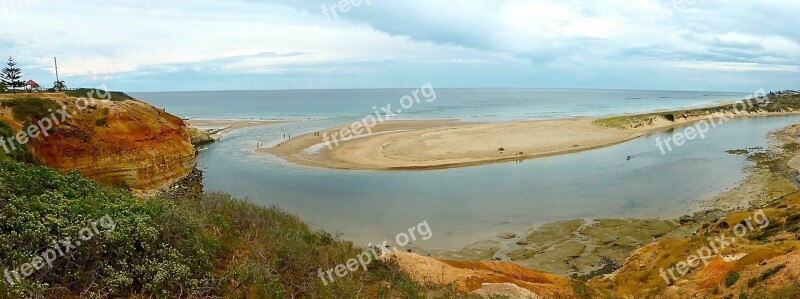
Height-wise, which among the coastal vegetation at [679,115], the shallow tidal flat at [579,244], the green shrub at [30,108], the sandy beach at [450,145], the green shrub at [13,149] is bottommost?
the shallow tidal flat at [579,244]

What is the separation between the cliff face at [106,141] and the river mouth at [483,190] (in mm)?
5888

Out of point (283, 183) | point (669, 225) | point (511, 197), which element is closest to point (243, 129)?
point (283, 183)

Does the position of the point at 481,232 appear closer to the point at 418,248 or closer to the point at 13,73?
the point at 418,248

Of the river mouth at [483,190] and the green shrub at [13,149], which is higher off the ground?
the green shrub at [13,149]

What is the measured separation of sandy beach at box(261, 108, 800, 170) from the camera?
3991 centimetres

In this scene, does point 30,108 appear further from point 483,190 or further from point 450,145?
point 450,145

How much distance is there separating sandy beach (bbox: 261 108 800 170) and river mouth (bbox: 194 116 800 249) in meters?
2.25

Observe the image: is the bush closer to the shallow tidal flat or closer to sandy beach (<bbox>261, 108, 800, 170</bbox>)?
the shallow tidal flat

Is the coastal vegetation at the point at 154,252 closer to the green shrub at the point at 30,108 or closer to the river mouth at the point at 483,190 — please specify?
the river mouth at the point at 483,190

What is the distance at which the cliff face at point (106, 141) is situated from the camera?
19641 mm

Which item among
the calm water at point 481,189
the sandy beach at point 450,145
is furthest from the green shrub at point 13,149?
the sandy beach at point 450,145

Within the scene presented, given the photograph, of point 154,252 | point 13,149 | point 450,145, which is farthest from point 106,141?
point 450,145

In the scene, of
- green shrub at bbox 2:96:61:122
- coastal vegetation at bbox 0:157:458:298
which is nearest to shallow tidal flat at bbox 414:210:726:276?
coastal vegetation at bbox 0:157:458:298

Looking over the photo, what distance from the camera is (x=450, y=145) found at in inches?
1857
